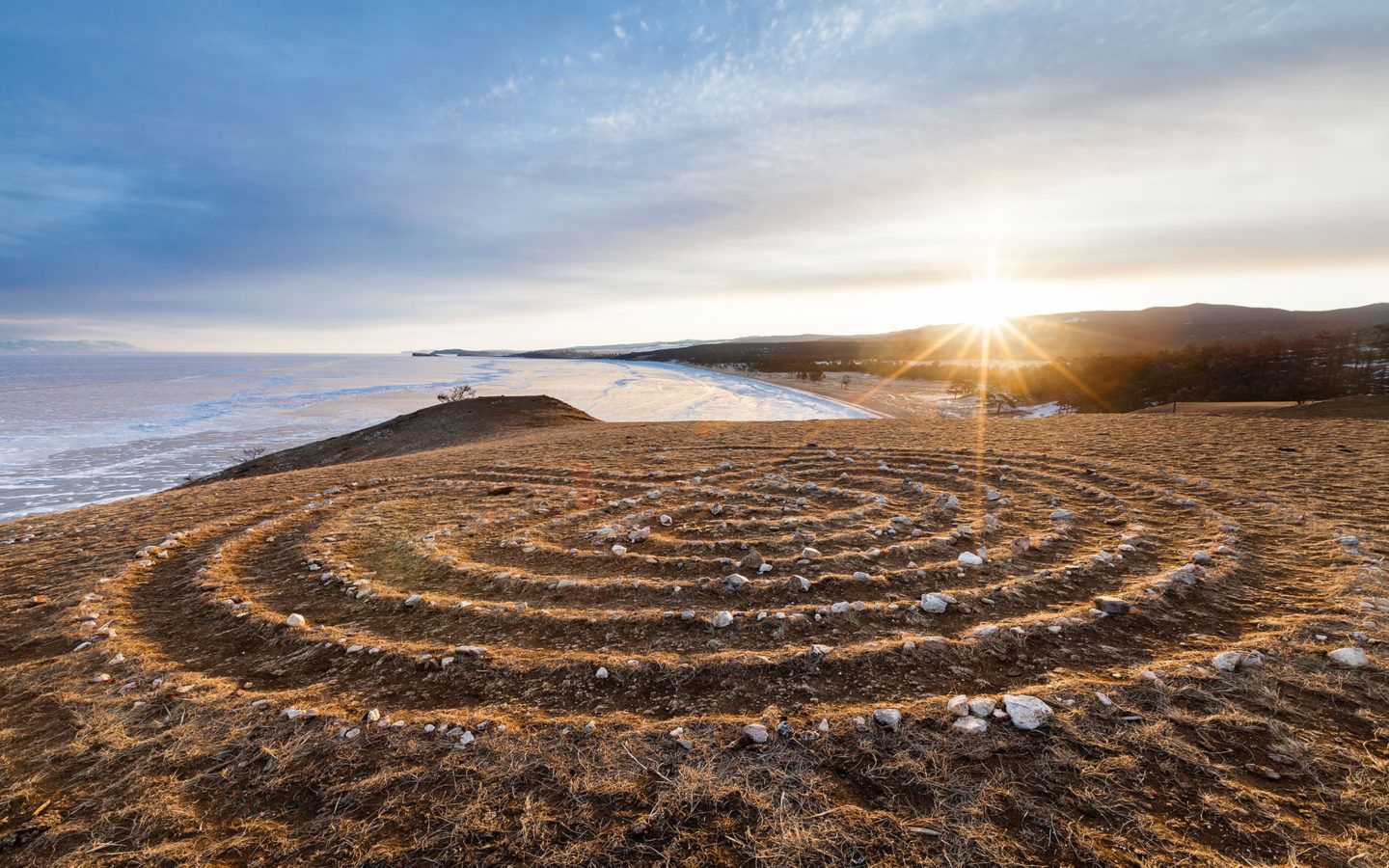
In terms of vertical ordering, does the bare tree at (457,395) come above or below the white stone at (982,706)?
above

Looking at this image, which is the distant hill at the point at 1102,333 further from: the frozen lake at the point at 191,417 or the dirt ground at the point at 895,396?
the frozen lake at the point at 191,417

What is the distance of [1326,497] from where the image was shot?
6.84 metres

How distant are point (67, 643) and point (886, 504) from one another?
8.36 m

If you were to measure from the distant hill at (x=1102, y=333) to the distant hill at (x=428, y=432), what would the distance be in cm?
7838

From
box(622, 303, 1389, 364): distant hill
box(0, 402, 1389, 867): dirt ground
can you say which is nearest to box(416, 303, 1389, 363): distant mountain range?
box(622, 303, 1389, 364): distant hill

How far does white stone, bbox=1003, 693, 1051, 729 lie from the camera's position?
3.02m

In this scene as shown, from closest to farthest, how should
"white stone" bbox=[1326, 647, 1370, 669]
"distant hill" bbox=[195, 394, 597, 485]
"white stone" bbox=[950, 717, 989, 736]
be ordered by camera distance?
"white stone" bbox=[950, 717, 989, 736] → "white stone" bbox=[1326, 647, 1370, 669] → "distant hill" bbox=[195, 394, 597, 485]

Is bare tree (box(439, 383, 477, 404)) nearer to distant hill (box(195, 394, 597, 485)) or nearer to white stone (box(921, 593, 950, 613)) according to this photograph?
distant hill (box(195, 394, 597, 485))

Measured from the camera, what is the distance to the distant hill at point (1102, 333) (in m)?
94.9

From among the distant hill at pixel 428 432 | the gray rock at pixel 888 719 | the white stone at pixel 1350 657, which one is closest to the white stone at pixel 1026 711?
the gray rock at pixel 888 719

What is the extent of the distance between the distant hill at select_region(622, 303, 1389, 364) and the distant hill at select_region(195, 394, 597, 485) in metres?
78.4

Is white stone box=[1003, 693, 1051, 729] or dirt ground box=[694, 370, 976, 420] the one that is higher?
white stone box=[1003, 693, 1051, 729]

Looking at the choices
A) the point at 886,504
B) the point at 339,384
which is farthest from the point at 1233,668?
the point at 339,384

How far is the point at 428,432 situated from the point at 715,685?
749 inches
